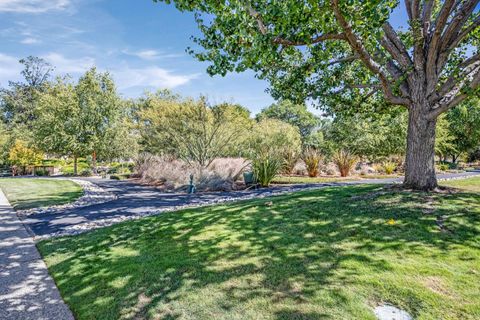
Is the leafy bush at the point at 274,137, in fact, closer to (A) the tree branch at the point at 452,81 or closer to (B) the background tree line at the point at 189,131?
(B) the background tree line at the point at 189,131

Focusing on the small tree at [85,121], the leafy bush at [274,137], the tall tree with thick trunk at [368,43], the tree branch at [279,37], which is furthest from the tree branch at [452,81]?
the small tree at [85,121]

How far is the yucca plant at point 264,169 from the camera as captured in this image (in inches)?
494

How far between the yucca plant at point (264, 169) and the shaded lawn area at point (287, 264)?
664cm

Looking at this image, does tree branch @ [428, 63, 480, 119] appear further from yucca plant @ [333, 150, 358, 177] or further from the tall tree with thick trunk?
yucca plant @ [333, 150, 358, 177]

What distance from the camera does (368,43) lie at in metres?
5.88

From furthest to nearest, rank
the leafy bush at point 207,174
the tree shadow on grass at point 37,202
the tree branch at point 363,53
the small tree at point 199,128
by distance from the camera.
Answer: the small tree at point 199,128
the leafy bush at point 207,174
the tree shadow on grass at point 37,202
the tree branch at point 363,53

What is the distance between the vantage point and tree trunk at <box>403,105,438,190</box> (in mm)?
6156

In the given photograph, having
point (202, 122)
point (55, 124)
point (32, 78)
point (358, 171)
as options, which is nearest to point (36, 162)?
point (55, 124)

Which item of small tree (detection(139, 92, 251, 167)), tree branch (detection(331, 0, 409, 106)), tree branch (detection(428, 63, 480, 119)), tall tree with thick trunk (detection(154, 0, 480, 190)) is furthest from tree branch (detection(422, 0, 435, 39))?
small tree (detection(139, 92, 251, 167))

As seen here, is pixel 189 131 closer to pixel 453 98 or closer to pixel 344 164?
pixel 344 164

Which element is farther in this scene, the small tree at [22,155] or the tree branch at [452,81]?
the small tree at [22,155]

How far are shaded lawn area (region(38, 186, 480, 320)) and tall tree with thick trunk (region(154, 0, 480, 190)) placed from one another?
190cm

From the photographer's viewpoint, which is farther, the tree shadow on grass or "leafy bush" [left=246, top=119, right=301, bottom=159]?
"leafy bush" [left=246, top=119, right=301, bottom=159]

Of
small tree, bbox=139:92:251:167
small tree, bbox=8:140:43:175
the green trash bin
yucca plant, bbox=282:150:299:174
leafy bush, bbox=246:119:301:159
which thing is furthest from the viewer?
small tree, bbox=8:140:43:175
